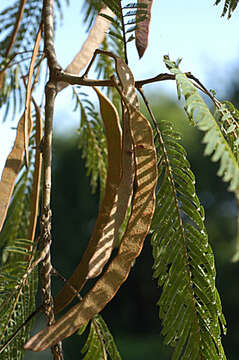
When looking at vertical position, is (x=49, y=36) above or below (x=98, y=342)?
above

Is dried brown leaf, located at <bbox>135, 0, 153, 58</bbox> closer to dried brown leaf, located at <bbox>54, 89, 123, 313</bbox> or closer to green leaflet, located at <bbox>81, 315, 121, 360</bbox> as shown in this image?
dried brown leaf, located at <bbox>54, 89, 123, 313</bbox>

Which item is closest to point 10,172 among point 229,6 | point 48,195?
point 48,195

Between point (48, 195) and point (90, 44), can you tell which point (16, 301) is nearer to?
point (48, 195)

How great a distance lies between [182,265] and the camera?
0.30m

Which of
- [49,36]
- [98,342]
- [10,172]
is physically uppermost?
[49,36]

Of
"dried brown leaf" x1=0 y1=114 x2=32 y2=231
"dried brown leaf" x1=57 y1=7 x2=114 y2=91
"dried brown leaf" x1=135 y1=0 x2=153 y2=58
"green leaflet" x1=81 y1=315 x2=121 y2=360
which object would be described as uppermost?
"dried brown leaf" x1=57 y1=7 x2=114 y2=91

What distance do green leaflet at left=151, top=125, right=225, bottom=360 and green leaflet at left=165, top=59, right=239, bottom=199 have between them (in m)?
0.08

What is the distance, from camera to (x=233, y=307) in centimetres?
604

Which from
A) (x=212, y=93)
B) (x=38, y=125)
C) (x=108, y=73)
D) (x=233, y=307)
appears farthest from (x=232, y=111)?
(x=233, y=307)

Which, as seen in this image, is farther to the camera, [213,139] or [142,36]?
[142,36]

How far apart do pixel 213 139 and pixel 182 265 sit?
128 millimetres

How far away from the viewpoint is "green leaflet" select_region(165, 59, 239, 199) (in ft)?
0.58

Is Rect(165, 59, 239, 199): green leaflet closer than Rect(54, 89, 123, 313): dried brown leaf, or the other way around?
Rect(165, 59, 239, 199): green leaflet

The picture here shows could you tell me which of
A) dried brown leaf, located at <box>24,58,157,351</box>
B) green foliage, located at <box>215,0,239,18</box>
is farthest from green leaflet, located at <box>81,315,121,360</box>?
green foliage, located at <box>215,0,239,18</box>
